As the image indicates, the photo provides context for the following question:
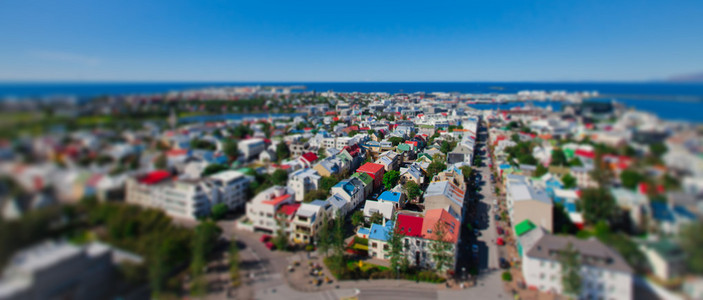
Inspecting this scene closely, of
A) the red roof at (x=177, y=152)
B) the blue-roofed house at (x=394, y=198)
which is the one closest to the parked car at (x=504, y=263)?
the blue-roofed house at (x=394, y=198)

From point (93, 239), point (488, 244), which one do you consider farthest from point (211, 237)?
point (488, 244)

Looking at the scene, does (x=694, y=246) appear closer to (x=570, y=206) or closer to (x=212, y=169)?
(x=570, y=206)

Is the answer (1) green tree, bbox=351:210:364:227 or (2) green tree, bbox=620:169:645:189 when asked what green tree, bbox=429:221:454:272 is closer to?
(1) green tree, bbox=351:210:364:227

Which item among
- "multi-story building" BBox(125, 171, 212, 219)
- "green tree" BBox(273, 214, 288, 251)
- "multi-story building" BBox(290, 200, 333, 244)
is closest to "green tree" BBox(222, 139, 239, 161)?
"multi-story building" BBox(125, 171, 212, 219)

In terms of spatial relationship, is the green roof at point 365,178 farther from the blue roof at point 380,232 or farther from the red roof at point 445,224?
the red roof at point 445,224

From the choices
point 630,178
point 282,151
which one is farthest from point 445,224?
point 282,151
